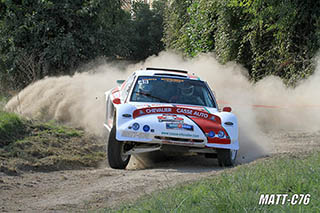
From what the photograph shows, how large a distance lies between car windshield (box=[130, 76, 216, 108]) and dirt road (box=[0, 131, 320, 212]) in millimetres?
1164

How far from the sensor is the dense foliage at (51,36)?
2306cm

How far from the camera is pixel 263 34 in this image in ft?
61.7

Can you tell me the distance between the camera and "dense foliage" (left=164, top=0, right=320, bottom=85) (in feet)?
56.0

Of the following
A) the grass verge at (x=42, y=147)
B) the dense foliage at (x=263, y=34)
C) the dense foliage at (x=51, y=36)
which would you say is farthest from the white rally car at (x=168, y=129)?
the dense foliage at (x=51, y=36)

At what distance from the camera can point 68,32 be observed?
78.8ft

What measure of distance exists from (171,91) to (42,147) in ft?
8.90

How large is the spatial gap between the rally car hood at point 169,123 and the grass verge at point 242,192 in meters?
2.24

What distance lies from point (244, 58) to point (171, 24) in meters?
8.00

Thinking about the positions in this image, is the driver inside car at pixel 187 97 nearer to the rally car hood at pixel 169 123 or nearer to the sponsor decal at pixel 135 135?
the rally car hood at pixel 169 123

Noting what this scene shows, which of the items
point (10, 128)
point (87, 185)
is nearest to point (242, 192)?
point (87, 185)

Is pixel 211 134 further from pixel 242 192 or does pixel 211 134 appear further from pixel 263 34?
pixel 263 34

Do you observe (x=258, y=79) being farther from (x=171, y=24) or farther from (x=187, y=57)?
(x=171, y=24)

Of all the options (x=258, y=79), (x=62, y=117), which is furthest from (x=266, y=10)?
(x=62, y=117)

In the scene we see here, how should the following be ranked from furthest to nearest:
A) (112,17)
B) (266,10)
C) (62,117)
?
(112,17) < (266,10) < (62,117)
